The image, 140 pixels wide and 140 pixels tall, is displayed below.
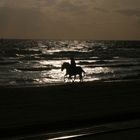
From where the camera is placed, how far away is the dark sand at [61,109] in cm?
957

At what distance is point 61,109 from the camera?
11.9 m

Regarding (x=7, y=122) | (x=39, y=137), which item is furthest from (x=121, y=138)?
(x=7, y=122)

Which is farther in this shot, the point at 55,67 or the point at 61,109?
the point at 55,67

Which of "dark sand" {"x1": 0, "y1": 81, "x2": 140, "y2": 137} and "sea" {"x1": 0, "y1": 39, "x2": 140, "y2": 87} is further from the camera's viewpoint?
"sea" {"x1": 0, "y1": 39, "x2": 140, "y2": 87}

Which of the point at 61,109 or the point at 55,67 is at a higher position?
the point at 55,67

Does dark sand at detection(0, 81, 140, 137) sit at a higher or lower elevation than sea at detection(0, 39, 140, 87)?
lower

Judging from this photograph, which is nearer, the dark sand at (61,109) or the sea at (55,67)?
the dark sand at (61,109)

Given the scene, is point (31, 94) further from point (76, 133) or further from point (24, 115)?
point (76, 133)

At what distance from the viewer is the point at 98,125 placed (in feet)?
32.2

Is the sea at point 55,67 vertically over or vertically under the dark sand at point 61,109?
over

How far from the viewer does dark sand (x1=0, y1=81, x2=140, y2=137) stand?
31.4ft

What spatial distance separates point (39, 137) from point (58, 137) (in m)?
0.36

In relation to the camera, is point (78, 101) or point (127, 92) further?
point (127, 92)

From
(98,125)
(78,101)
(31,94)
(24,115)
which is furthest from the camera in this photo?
(31,94)
